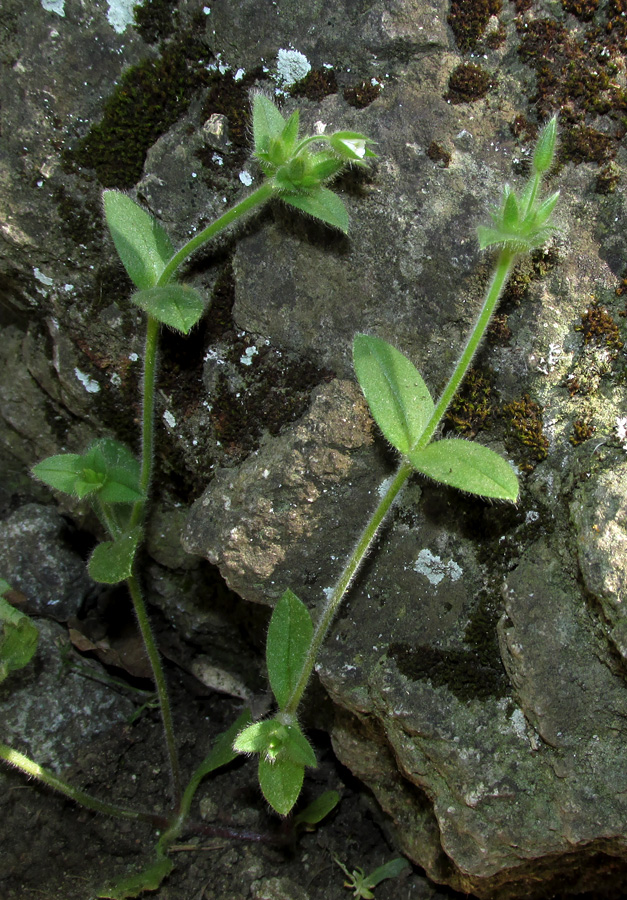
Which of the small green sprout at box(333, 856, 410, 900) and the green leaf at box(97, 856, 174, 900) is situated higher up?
the green leaf at box(97, 856, 174, 900)

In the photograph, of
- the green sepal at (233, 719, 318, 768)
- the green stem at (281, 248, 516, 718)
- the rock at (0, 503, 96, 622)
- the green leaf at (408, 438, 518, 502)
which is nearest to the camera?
the green leaf at (408, 438, 518, 502)

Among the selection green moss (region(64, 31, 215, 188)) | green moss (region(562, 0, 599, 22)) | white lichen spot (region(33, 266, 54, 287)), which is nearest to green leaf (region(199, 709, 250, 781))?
white lichen spot (region(33, 266, 54, 287))

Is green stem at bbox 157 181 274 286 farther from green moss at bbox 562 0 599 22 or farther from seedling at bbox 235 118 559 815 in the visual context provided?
green moss at bbox 562 0 599 22

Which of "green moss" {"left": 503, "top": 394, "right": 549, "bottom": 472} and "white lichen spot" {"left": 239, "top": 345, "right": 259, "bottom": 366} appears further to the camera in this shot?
"white lichen spot" {"left": 239, "top": 345, "right": 259, "bottom": 366}

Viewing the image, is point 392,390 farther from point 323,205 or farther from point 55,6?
point 55,6

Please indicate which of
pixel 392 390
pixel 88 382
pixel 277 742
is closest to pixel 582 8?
pixel 392 390

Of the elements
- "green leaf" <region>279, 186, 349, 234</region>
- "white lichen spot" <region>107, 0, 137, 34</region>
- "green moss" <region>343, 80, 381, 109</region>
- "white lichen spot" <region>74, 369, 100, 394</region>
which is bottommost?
"white lichen spot" <region>74, 369, 100, 394</region>

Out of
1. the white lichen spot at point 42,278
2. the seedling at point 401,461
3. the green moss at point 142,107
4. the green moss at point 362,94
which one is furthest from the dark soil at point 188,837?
the green moss at point 362,94
